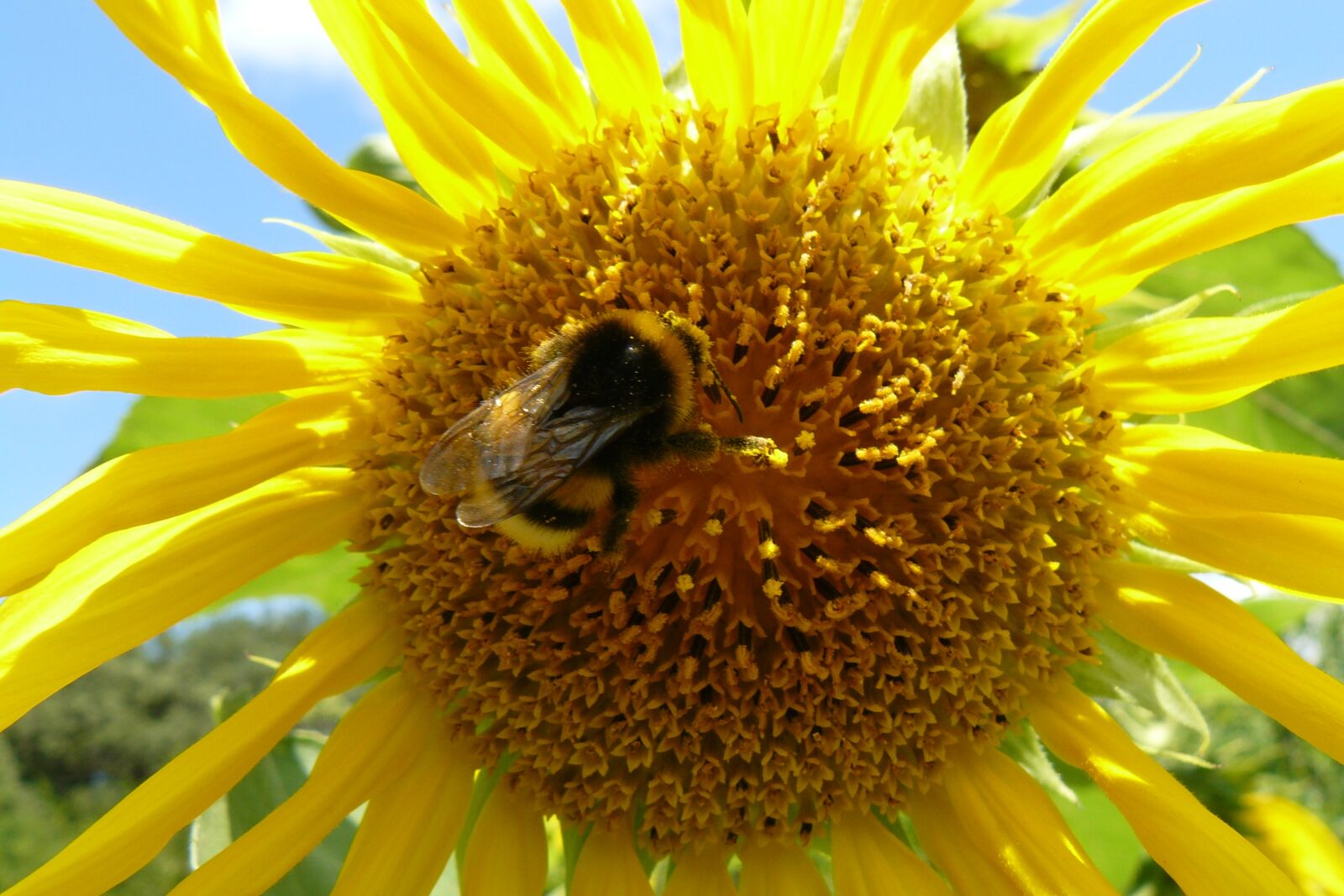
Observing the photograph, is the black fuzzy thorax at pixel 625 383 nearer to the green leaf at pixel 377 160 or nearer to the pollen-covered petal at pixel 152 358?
the pollen-covered petal at pixel 152 358

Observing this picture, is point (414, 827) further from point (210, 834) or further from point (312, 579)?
point (312, 579)

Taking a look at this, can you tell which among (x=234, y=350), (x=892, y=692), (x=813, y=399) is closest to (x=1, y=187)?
(x=234, y=350)

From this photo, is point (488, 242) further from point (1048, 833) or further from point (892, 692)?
point (1048, 833)

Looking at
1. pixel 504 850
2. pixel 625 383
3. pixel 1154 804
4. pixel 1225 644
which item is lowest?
pixel 504 850

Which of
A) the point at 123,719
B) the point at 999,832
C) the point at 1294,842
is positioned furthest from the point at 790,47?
the point at 123,719

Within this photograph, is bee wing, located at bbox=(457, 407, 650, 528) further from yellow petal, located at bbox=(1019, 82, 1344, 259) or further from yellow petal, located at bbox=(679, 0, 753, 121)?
yellow petal, located at bbox=(1019, 82, 1344, 259)

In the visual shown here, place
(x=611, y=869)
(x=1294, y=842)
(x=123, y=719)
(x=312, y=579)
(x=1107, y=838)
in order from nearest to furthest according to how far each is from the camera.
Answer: (x=611, y=869) → (x=312, y=579) → (x=1107, y=838) → (x=1294, y=842) → (x=123, y=719)
